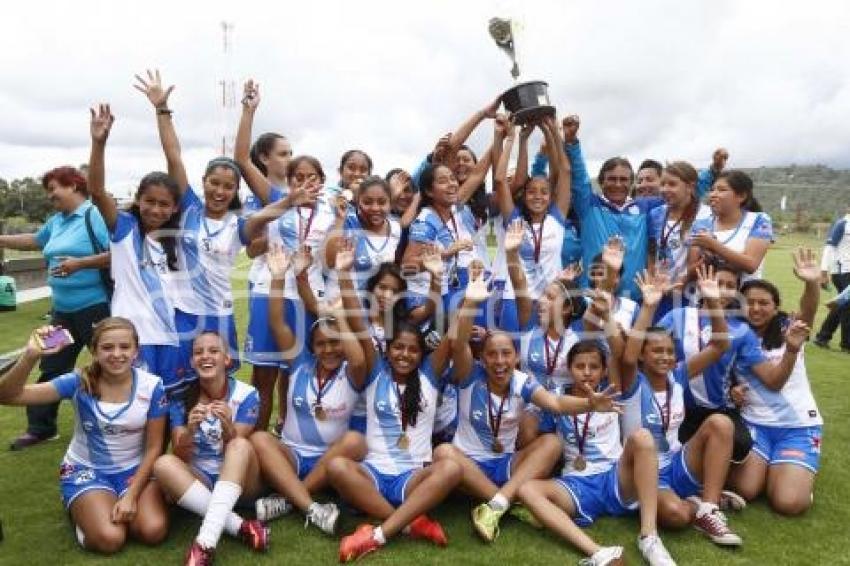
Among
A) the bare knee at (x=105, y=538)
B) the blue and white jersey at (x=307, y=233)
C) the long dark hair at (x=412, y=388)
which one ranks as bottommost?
the bare knee at (x=105, y=538)

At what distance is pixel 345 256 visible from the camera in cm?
422

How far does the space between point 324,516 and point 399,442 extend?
1.92 ft

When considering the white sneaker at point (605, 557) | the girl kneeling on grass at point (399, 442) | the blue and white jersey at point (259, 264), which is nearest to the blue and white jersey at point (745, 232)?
the girl kneeling on grass at point (399, 442)

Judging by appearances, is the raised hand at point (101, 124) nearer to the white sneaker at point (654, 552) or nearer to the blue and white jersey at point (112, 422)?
the blue and white jersey at point (112, 422)

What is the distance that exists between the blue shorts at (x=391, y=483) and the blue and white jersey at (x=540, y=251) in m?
1.70

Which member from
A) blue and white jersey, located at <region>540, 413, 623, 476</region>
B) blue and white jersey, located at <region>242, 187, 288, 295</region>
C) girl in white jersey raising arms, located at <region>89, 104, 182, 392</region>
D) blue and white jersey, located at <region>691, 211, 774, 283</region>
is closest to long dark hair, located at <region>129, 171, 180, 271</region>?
girl in white jersey raising arms, located at <region>89, 104, 182, 392</region>

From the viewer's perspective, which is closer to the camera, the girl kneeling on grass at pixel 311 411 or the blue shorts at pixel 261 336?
the girl kneeling on grass at pixel 311 411

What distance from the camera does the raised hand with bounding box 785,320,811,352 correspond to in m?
4.01

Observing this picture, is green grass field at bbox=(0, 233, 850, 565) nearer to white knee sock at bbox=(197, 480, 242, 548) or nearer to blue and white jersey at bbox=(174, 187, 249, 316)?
white knee sock at bbox=(197, 480, 242, 548)

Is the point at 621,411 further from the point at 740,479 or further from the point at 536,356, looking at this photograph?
the point at 740,479

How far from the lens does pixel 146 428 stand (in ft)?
12.2

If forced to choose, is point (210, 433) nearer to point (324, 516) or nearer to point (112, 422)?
point (112, 422)

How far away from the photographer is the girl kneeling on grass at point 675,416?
12.4ft

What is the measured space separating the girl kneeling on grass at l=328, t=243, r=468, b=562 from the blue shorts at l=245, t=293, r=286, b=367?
2.25 ft
